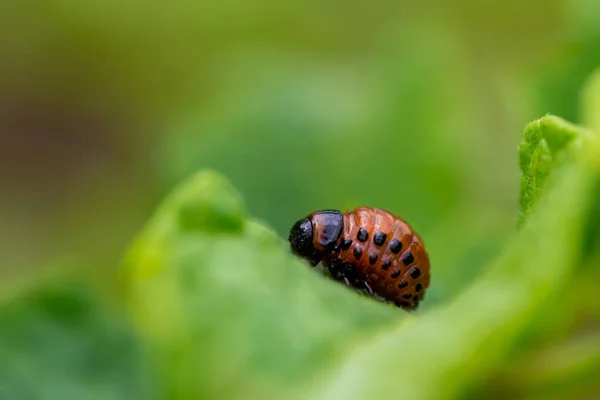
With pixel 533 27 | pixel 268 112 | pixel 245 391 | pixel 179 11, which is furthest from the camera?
pixel 179 11

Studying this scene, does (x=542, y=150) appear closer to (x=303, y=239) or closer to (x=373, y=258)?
(x=373, y=258)

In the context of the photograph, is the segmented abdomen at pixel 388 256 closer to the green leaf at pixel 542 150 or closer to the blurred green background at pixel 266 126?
the blurred green background at pixel 266 126

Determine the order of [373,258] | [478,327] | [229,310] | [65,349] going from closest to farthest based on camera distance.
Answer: [478,327]
[229,310]
[65,349]
[373,258]

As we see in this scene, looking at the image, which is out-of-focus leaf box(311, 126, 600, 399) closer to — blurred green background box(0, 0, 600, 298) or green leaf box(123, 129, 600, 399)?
green leaf box(123, 129, 600, 399)

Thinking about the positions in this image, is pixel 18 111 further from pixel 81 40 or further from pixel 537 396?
pixel 537 396

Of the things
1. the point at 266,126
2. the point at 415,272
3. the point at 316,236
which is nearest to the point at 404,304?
the point at 415,272

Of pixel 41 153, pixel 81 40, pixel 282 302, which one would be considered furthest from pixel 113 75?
pixel 282 302

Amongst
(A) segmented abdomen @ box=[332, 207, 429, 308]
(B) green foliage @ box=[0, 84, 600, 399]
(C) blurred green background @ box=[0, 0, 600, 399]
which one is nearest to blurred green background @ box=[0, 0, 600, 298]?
(C) blurred green background @ box=[0, 0, 600, 399]

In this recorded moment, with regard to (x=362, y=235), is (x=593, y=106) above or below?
below
